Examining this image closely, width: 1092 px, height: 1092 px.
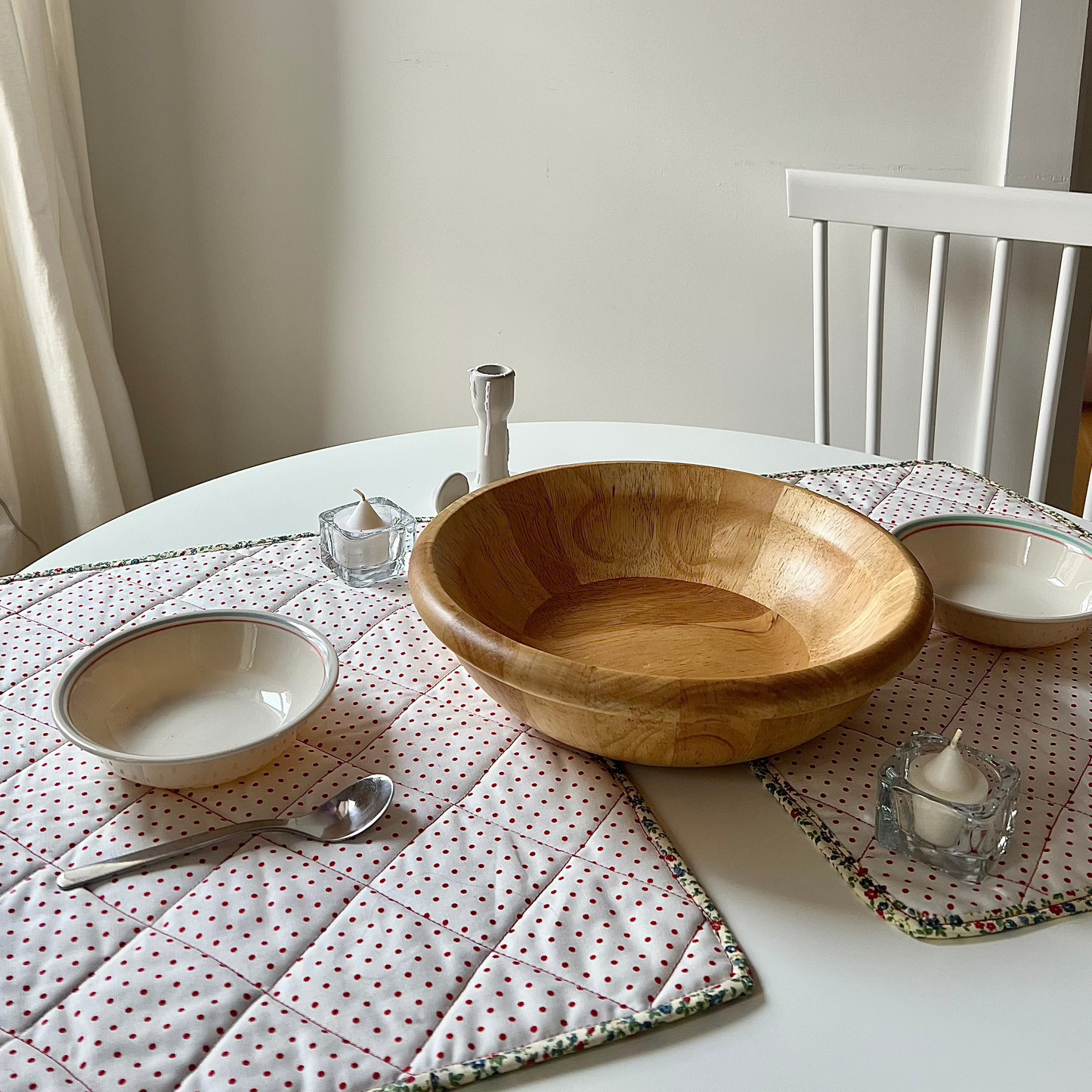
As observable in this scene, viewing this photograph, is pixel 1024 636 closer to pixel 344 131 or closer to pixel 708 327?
pixel 708 327

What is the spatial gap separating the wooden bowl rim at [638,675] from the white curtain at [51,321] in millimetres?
1281

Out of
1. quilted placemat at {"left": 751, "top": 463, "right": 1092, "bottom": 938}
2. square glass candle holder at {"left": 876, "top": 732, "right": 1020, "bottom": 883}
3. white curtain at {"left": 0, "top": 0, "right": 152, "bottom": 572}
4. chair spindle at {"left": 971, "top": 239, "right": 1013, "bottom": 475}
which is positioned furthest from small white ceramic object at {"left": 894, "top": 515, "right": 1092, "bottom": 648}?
white curtain at {"left": 0, "top": 0, "right": 152, "bottom": 572}

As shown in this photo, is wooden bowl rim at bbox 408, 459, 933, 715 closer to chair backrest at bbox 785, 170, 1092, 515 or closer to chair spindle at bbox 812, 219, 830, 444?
chair backrest at bbox 785, 170, 1092, 515

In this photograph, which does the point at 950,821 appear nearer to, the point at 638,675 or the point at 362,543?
the point at 638,675

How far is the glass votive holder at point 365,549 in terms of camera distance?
1.00 meters

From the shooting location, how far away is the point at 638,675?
64 cm

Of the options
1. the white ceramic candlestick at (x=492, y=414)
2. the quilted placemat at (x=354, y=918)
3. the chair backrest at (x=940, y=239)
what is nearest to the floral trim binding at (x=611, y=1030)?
the quilted placemat at (x=354, y=918)

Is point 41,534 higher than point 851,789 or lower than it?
lower

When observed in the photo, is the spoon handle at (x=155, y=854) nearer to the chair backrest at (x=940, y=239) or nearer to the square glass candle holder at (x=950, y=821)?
the square glass candle holder at (x=950, y=821)

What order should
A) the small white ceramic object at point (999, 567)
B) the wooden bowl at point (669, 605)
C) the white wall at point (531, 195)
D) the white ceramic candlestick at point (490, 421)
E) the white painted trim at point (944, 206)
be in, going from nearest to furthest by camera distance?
1. the wooden bowl at point (669, 605)
2. the small white ceramic object at point (999, 567)
3. the white ceramic candlestick at point (490, 421)
4. the white painted trim at point (944, 206)
5. the white wall at point (531, 195)

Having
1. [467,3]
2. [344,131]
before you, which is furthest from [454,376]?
[467,3]

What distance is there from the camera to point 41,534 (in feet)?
6.24

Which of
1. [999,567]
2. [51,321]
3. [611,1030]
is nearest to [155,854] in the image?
[611,1030]

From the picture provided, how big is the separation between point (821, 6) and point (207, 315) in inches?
50.0
